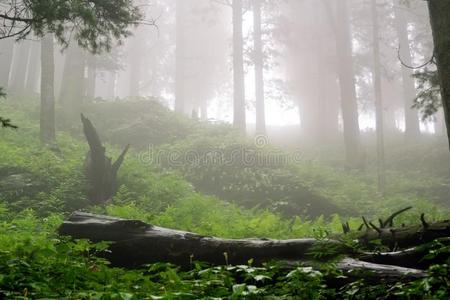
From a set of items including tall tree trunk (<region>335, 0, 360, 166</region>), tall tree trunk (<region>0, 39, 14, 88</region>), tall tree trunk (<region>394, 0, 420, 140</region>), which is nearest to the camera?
tall tree trunk (<region>335, 0, 360, 166</region>)

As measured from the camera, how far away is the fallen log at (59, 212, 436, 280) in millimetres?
4898

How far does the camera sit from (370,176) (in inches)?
754

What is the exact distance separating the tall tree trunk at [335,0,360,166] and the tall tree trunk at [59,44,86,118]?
1264 cm

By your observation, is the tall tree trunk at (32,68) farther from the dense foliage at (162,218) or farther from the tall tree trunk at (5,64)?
the dense foliage at (162,218)

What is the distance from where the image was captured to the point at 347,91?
2241cm

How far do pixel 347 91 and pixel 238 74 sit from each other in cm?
602

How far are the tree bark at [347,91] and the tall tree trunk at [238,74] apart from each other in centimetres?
530

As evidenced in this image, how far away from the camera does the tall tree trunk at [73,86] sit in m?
19.4

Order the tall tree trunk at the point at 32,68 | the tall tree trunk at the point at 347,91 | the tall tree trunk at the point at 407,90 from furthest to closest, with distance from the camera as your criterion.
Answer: the tall tree trunk at the point at 32,68 < the tall tree trunk at the point at 407,90 < the tall tree trunk at the point at 347,91

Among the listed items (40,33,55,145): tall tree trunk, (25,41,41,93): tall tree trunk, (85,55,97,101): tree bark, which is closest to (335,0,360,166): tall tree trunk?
(85,55,97,101): tree bark

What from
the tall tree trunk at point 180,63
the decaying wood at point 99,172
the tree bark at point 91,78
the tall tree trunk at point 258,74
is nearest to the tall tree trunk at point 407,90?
the tall tree trunk at point 258,74

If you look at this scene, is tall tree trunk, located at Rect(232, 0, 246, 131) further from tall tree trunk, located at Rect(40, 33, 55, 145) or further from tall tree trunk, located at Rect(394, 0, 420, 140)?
tall tree trunk, located at Rect(40, 33, 55, 145)

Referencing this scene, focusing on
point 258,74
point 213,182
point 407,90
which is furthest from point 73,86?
point 407,90

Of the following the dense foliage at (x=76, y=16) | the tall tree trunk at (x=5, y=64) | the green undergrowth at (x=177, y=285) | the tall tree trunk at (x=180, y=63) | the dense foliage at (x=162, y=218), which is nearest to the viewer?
the green undergrowth at (x=177, y=285)
